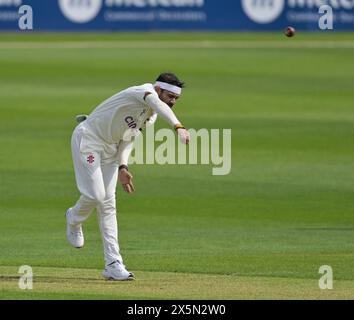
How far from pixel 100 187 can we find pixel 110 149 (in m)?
0.40

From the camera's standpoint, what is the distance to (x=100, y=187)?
11680 mm

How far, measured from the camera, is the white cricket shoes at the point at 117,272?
38.2 feet

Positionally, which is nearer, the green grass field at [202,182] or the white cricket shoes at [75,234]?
the green grass field at [202,182]

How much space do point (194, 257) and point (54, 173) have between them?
7310 millimetres

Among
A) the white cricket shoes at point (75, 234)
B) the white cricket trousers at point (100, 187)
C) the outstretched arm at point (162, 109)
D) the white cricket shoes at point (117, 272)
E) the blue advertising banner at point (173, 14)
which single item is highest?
the blue advertising banner at point (173, 14)

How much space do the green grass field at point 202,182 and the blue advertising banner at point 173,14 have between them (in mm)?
3188

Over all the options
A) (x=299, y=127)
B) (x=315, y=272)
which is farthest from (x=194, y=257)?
(x=299, y=127)

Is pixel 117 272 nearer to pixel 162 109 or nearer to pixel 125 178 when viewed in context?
pixel 125 178

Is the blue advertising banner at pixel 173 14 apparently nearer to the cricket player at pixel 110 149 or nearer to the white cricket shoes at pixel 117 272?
A: the cricket player at pixel 110 149

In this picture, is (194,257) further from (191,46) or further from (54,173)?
(191,46)

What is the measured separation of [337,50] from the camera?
1563 inches

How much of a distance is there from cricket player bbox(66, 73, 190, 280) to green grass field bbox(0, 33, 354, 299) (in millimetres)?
525

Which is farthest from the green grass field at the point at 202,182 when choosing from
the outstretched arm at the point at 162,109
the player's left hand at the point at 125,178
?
the outstretched arm at the point at 162,109

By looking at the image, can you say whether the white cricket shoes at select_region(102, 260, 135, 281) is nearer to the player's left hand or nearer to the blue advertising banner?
the player's left hand
